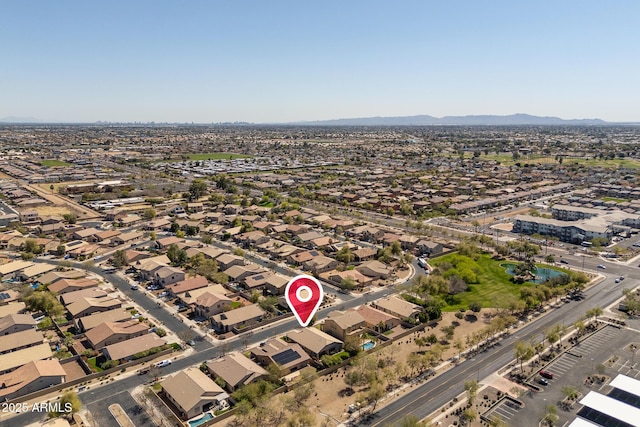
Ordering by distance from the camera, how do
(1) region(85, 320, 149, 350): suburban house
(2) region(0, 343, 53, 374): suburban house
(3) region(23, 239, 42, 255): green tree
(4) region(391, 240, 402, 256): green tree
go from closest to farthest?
(2) region(0, 343, 53, 374): suburban house → (1) region(85, 320, 149, 350): suburban house → (4) region(391, 240, 402, 256): green tree → (3) region(23, 239, 42, 255): green tree

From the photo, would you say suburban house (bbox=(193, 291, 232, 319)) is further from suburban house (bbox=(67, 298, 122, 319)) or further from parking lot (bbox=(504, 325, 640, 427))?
parking lot (bbox=(504, 325, 640, 427))

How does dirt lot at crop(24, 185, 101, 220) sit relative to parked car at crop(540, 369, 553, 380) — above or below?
above

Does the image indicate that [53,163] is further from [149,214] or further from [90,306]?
[90,306]

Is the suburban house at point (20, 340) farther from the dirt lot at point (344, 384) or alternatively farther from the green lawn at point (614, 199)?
the green lawn at point (614, 199)

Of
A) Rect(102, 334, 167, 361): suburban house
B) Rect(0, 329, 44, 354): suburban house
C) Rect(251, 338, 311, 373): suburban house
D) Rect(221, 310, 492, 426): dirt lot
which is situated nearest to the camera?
Rect(221, 310, 492, 426): dirt lot

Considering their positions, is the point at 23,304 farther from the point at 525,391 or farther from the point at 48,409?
the point at 525,391

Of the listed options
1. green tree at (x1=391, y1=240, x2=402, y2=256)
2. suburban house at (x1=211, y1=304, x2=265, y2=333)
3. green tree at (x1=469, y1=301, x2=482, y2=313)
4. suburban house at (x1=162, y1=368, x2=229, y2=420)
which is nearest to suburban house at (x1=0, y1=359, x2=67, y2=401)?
suburban house at (x1=162, y1=368, x2=229, y2=420)
